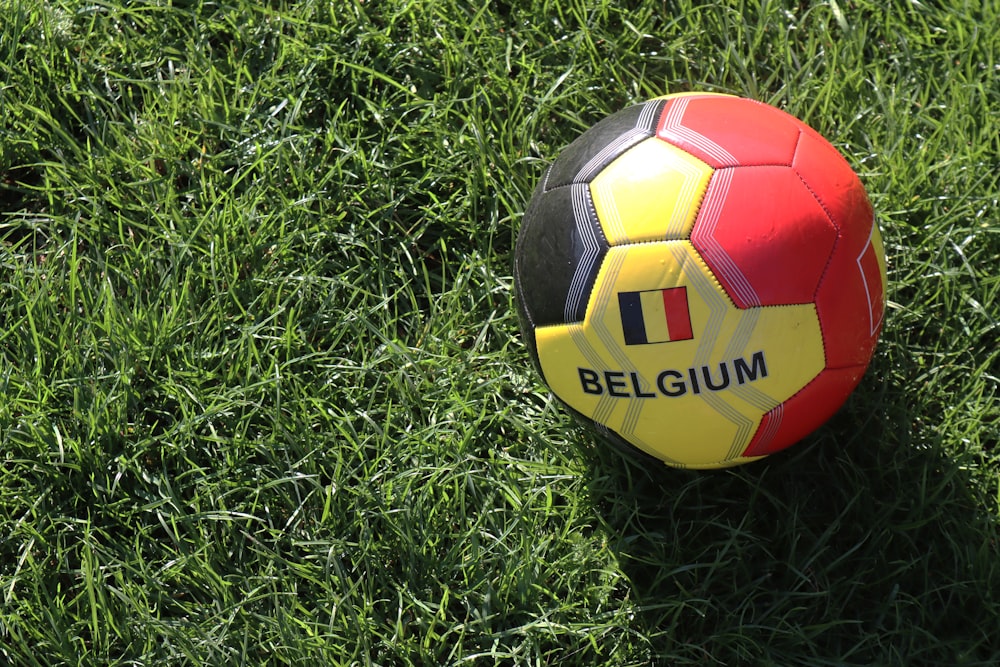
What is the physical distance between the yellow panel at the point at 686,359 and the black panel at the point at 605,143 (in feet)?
1.01

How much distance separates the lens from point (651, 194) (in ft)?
8.00

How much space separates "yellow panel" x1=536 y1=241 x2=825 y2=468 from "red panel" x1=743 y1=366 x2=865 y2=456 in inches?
1.3

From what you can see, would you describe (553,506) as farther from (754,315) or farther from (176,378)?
(176,378)

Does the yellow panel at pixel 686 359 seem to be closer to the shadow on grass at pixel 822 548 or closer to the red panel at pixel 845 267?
the red panel at pixel 845 267

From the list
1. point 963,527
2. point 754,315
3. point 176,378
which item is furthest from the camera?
point 176,378

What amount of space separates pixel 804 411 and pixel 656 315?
54cm

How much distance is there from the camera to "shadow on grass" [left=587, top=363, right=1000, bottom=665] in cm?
290

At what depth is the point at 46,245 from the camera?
3.49 m

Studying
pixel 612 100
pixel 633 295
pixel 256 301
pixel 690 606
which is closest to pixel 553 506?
pixel 690 606

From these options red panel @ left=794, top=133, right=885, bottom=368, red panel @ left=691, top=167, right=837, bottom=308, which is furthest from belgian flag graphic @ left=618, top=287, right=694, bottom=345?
red panel @ left=794, top=133, right=885, bottom=368

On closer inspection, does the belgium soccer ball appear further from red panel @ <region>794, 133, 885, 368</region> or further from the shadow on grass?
the shadow on grass

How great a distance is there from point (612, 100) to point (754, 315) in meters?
1.43

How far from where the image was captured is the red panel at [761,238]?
93.4 inches

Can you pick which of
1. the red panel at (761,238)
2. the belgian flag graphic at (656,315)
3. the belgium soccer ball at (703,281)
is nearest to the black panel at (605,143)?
the belgium soccer ball at (703,281)
